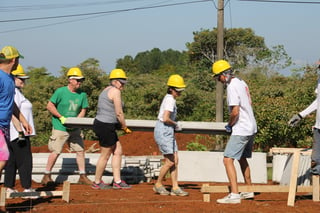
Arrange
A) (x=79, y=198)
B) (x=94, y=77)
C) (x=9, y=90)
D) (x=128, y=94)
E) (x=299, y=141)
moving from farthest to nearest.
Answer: (x=128, y=94), (x=94, y=77), (x=299, y=141), (x=79, y=198), (x=9, y=90)

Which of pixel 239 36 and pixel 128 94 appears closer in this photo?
pixel 128 94

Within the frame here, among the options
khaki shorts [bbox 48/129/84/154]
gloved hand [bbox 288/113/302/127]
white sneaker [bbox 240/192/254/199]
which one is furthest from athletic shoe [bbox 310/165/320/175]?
khaki shorts [bbox 48/129/84/154]

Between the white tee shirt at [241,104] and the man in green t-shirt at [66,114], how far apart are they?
337 centimetres

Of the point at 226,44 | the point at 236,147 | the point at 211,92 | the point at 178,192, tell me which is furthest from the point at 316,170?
the point at 226,44

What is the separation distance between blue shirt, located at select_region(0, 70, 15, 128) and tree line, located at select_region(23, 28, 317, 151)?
9.87m

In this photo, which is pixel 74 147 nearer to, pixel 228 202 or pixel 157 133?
pixel 157 133

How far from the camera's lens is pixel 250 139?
28.5ft

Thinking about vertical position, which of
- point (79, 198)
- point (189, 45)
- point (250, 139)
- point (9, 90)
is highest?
point (189, 45)

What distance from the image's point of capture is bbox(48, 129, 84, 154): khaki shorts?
1076cm

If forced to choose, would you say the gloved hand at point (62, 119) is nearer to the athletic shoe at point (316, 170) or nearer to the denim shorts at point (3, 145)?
the denim shorts at point (3, 145)

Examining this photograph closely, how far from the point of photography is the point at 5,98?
7.04 metres

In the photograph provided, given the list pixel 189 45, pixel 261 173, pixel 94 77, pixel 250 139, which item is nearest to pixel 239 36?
pixel 189 45

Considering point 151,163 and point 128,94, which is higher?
point 128,94

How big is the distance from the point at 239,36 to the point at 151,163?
3544cm
